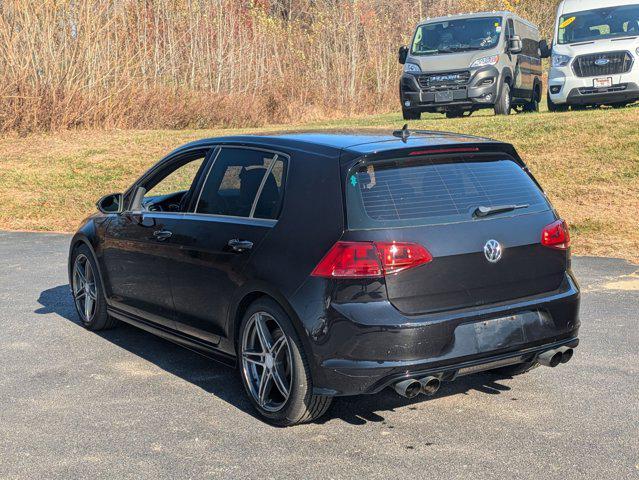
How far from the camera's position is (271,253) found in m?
5.45

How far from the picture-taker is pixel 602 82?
2083 cm

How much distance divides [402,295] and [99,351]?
3.12 meters

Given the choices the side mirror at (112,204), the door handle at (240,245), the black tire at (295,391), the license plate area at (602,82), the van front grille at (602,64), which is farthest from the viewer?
the license plate area at (602,82)

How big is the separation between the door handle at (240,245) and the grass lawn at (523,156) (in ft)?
22.1

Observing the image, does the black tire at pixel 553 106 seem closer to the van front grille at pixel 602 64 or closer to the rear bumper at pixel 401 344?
the van front grille at pixel 602 64

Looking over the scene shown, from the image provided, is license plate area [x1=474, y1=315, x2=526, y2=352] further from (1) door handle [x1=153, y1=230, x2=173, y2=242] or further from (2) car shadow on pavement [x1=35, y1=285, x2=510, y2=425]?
(1) door handle [x1=153, y1=230, x2=173, y2=242]

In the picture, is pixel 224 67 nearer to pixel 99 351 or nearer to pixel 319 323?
pixel 99 351

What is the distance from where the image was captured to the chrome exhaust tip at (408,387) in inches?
198

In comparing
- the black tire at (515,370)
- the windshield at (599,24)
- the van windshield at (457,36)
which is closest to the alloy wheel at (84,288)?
the black tire at (515,370)

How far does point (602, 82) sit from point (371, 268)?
17.2 metres

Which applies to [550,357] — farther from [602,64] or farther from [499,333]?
[602,64]

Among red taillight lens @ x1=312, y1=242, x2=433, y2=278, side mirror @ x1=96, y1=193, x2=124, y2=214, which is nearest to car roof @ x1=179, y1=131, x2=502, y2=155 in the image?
red taillight lens @ x1=312, y1=242, x2=433, y2=278

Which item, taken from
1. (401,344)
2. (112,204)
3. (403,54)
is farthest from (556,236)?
(403,54)

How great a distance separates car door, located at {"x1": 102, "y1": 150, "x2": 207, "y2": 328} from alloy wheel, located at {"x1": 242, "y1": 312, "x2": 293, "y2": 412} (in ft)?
3.41
